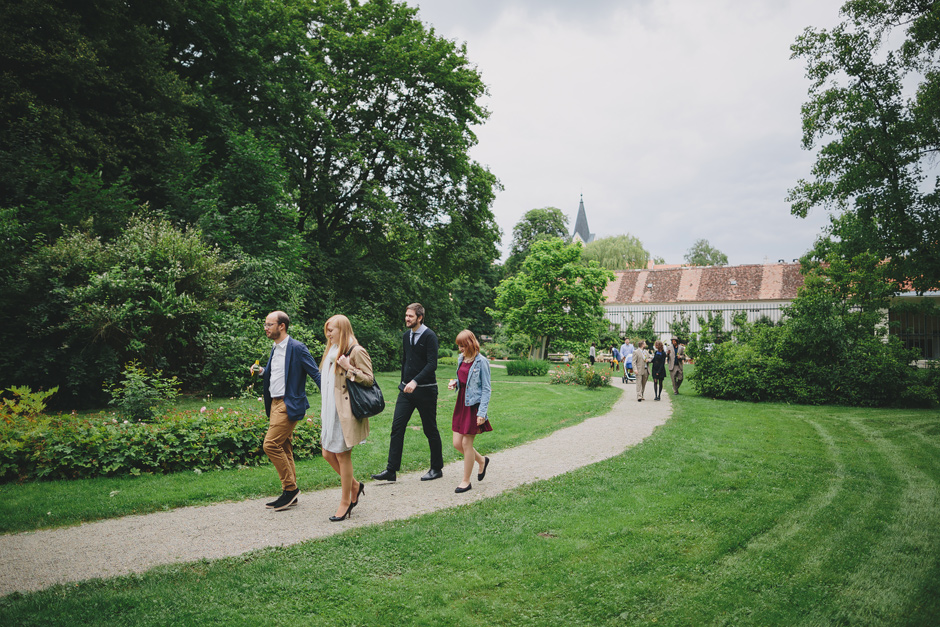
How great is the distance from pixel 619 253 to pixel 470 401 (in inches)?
2099

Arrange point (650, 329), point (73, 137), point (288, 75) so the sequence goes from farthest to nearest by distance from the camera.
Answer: point (650, 329) < point (288, 75) < point (73, 137)

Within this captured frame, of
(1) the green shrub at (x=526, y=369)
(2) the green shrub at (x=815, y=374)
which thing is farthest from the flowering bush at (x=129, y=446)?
(1) the green shrub at (x=526, y=369)

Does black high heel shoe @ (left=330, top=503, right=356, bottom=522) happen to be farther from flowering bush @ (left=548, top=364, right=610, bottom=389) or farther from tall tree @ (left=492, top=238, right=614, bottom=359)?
tall tree @ (left=492, top=238, right=614, bottom=359)

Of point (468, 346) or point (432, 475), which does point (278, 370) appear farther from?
point (432, 475)

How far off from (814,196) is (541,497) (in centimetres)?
1801

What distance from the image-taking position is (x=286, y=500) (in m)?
5.57

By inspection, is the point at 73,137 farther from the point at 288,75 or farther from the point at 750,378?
the point at 750,378

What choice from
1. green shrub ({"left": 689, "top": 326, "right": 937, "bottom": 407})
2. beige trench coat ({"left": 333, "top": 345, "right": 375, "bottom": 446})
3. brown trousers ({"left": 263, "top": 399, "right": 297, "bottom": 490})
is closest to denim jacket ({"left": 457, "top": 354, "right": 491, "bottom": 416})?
beige trench coat ({"left": 333, "top": 345, "right": 375, "bottom": 446})

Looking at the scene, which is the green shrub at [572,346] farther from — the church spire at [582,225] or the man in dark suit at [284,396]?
the church spire at [582,225]

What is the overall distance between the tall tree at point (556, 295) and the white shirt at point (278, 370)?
27117 millimetres

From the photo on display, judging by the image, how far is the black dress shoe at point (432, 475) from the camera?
6801 millimetres

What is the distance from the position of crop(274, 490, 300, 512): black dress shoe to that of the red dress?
1.84 m

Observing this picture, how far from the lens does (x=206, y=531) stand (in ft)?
16.0

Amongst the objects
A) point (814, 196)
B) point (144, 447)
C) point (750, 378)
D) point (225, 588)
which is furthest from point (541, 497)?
point (814, 196)
